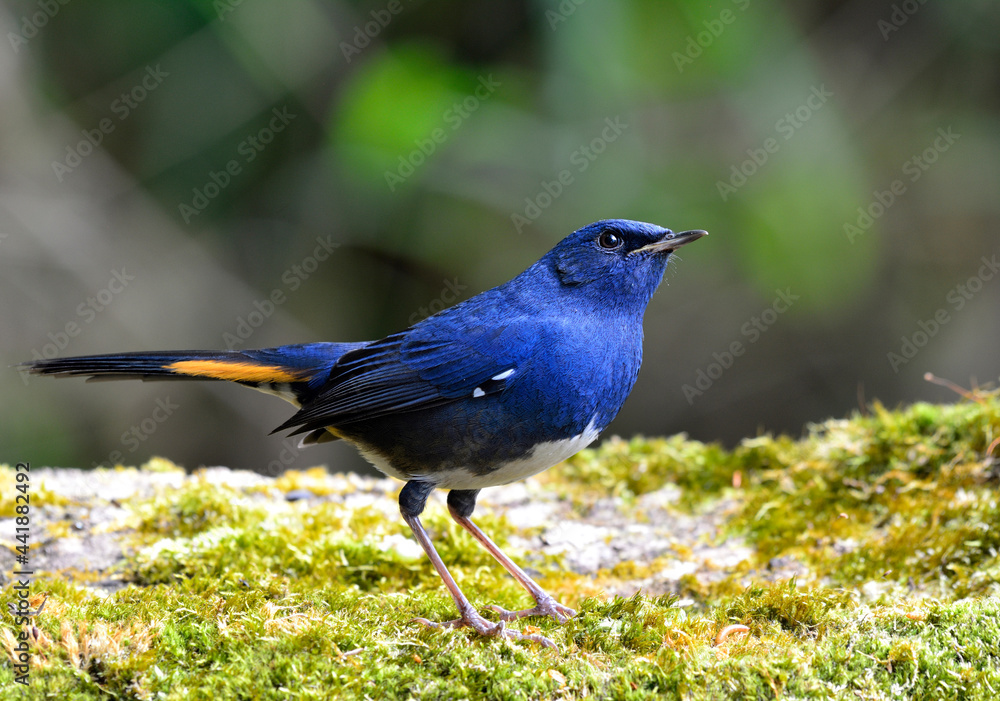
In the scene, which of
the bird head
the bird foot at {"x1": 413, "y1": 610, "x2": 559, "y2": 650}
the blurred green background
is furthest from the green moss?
the blurred green background

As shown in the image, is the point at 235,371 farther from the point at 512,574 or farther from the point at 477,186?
the point at 477,186

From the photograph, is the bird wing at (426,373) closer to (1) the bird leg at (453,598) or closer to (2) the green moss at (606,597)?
(1) the bird leg at (453,598)

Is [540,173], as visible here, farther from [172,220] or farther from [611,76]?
[172,220]

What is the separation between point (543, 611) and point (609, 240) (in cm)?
172

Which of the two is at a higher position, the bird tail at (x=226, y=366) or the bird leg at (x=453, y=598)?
the bird tail at (x=226, y=366)

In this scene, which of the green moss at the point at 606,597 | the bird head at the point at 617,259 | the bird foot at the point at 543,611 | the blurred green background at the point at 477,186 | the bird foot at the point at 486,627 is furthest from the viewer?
the blurred green background at the point at 477,186

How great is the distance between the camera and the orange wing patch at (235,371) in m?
3.71

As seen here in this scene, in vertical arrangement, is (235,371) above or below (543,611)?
above

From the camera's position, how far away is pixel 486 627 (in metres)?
2.97

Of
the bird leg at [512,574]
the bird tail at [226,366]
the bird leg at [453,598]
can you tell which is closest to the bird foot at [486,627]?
the bird leg at [453,598]

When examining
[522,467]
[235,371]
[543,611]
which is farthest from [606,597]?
[235,371]

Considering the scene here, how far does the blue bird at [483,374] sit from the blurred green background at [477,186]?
2893mm

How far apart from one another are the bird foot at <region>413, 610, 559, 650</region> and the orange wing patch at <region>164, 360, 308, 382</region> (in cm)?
147

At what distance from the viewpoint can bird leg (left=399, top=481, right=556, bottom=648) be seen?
2924 mm
